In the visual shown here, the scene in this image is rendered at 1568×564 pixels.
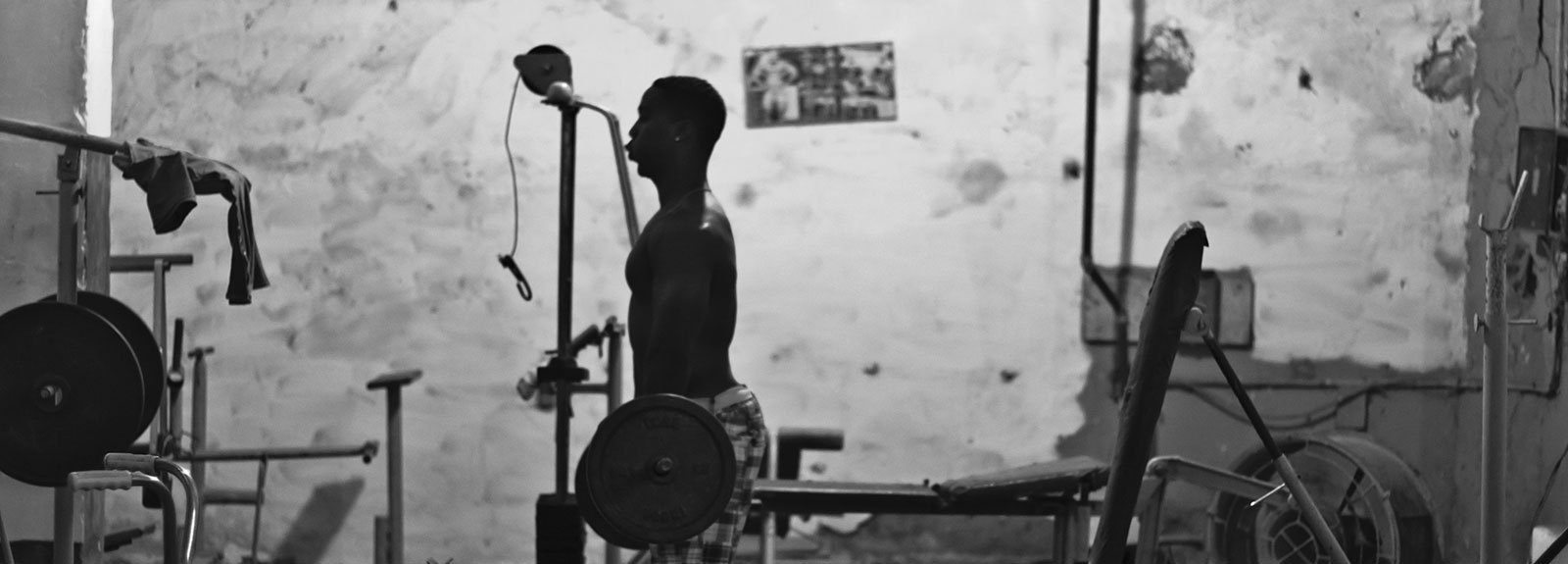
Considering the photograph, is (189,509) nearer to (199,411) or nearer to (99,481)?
(99,481)

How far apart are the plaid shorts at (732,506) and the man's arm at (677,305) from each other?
5.8 inches

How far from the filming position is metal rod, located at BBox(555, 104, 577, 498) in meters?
4.14

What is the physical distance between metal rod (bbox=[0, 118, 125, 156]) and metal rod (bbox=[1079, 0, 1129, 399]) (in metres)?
3.15

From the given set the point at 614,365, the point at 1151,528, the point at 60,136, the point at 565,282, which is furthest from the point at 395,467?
the point at 1151,528

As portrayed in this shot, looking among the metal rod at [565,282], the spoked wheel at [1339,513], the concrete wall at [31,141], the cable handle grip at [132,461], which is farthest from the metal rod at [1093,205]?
the cable handle grip at [132,461]

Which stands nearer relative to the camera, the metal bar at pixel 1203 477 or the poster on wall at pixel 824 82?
the metal bar at pixel 1203 477

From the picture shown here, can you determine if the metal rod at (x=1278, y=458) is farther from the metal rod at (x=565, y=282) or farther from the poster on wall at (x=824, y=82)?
the poster on wall at (x=824, y=82)

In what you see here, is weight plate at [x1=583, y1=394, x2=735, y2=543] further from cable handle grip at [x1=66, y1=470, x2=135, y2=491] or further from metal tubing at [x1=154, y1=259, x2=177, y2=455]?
metal tubing at [x1=154, y1=259, x2=177, y2=455]

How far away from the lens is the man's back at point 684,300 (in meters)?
3.38

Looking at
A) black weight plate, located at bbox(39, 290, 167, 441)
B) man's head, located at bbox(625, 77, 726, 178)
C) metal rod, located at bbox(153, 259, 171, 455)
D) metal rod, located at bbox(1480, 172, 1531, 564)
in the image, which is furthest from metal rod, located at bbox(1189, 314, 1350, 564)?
metal rod, located at bbox(153, 259, 171, 455)

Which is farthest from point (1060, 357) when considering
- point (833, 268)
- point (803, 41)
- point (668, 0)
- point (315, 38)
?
point (315, 38)

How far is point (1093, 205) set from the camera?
17.9ft

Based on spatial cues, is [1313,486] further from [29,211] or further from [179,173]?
[29,211]

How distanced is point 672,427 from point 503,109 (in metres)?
2.65
